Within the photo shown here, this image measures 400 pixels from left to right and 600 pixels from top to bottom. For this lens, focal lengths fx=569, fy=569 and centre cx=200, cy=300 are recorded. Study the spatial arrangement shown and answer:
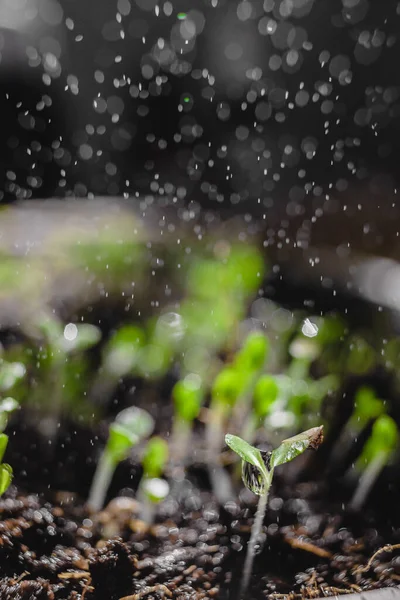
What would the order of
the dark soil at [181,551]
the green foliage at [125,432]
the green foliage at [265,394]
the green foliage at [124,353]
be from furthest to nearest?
the green foliage at [124,353]
the green foliage at [265,394]
the green foliage at [125,432]
the dark soil at [181,551]

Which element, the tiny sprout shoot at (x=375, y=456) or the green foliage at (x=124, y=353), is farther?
the green foliage at (x=124, y=353)

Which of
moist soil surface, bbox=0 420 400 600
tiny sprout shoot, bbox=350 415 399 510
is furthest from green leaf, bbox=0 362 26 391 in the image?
tiny sprout shoot, bbox=350 415 399 510

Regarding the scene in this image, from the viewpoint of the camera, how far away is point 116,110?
212 cm

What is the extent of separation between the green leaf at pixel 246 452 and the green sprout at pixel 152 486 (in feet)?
0.46

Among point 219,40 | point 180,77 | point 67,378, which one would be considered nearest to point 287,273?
point 67,378

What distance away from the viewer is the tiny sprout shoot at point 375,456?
666 millimetres

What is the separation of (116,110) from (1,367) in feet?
5.16

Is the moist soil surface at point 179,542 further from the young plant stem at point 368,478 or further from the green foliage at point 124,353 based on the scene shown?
the green foliage at point 124,353

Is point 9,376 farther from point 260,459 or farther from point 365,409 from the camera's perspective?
point 365,409

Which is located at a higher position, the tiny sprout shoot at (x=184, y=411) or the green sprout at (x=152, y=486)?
the tiny sprout shoot at (x=184, y=411)

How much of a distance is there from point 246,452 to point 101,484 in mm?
229

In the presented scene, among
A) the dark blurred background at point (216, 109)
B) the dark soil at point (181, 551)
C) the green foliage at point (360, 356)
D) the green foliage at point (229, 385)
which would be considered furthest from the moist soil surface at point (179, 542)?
the dark blurred background at point (216, 109)

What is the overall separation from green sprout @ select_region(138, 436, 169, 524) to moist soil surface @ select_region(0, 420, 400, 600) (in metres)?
0.01

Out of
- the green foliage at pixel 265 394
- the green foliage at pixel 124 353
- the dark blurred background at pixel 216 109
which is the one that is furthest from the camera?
the dark blurred background at pixel 216 109
